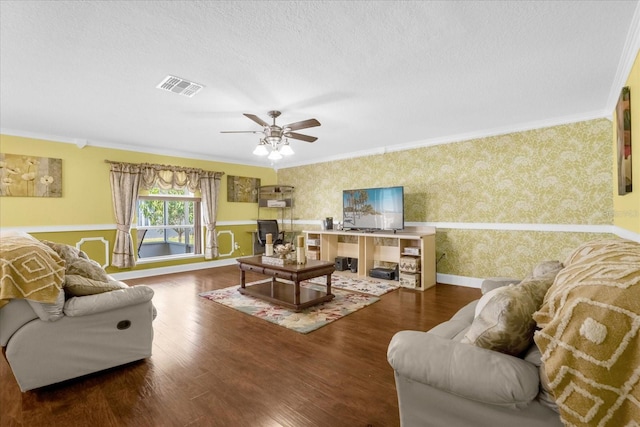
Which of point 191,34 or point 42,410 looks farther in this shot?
point 191,34

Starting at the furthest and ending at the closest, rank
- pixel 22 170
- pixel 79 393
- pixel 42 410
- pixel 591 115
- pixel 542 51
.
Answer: pixel 22 170 → pixel 591 115 → pixel 542 51 → pixel 79 393 → pixel 42 410

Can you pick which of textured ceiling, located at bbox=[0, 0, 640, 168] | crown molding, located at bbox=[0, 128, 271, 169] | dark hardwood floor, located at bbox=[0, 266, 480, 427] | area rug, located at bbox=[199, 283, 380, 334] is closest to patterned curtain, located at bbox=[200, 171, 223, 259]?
crown molding, located at bbox=[0, 128, 271, 169]

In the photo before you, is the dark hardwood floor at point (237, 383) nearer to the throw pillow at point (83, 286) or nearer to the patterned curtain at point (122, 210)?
the throw pillow at point (83, 286)

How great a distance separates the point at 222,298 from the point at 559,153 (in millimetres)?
4802

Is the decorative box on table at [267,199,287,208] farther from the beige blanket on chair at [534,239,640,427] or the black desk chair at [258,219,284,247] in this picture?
the beige blanket on chair at [534,239,640,427]

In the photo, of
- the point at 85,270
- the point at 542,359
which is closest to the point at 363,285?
the point at 85,270

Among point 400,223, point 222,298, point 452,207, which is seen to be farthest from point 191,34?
point 452,207

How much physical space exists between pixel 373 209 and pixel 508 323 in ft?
13.8

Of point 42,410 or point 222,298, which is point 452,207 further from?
point 42,410

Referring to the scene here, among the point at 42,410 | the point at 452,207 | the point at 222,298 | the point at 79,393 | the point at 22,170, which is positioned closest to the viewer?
the point at 42,410

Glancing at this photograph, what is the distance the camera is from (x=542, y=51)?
230cm

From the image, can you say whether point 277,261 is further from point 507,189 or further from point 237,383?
point 507,189

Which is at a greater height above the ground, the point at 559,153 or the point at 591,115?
the point at 591,115

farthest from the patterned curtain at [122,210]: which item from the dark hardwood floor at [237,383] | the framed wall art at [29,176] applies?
the dark hardwood floor at [237,383]
